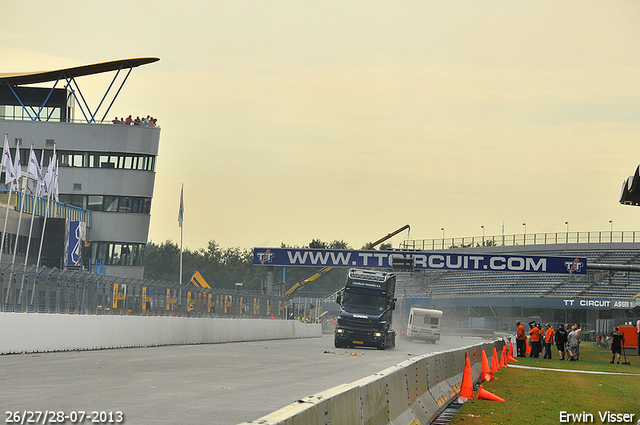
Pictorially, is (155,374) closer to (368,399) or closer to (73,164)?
(368,399)

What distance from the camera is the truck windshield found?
127 ft

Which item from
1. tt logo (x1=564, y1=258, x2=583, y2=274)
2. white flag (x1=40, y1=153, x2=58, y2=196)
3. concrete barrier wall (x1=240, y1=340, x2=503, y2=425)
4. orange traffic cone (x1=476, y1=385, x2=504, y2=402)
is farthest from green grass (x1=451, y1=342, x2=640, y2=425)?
white flag (x1=40, y1=153, x2=58, y2=196)

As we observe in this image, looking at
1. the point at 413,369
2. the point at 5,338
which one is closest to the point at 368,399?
the point at 413,369

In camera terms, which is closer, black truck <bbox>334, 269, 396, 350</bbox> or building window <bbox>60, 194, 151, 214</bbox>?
black truck <bbox>334, 269, 396, 350</bbox>

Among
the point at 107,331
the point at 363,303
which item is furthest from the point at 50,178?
the point at 107,331

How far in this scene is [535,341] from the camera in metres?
38.8

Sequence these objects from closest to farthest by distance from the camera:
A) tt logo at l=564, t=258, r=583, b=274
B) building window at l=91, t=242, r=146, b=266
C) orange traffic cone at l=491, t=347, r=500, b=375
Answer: orange traffic cone at l=491, t=347, r=500, b=375 < tt logo at l=564, t=258, r=583, b=274 < building window at l=91, t=242, r=146, b=266

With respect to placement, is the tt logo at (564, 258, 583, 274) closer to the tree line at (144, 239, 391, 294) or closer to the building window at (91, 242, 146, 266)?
the building window at (91, 242, 146, 266)

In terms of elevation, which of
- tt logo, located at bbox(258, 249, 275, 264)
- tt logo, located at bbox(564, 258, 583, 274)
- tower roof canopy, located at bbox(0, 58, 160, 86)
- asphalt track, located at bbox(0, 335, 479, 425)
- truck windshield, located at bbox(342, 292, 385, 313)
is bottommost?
asphalt track, located at bbox(0, 335, 479, 425)

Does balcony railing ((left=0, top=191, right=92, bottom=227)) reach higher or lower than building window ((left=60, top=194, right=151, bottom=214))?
lower

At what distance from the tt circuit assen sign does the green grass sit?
33.8 meters

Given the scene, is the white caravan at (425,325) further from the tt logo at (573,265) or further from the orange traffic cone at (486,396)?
the orange traffic cone at (486,396)

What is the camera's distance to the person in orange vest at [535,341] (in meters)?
38.4

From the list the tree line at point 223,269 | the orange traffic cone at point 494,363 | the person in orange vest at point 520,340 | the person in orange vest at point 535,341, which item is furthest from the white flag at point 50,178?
the tree line at point 223,269
